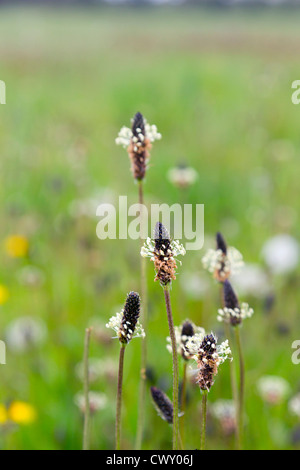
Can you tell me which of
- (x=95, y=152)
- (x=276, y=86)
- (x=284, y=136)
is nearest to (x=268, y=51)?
(x=276, y=86)

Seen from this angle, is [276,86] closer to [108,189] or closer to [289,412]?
[108,189]

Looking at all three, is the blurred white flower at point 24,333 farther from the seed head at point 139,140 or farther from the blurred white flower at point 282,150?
the blurred white flower at point 282,150

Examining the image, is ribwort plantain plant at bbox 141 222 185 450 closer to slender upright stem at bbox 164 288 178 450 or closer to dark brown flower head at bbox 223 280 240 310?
slender upright stem at bbox 164 288 178 450

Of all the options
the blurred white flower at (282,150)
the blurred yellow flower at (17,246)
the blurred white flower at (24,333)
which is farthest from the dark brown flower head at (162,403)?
the blurred white flower at (282,150)

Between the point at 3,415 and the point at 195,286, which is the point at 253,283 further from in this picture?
the point at 3,415

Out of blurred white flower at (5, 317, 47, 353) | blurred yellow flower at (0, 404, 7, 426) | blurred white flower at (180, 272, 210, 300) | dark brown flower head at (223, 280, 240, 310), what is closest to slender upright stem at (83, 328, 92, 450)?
dark brown flower head at (223, 280, 240, 310)

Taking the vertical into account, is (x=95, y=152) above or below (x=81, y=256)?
above
